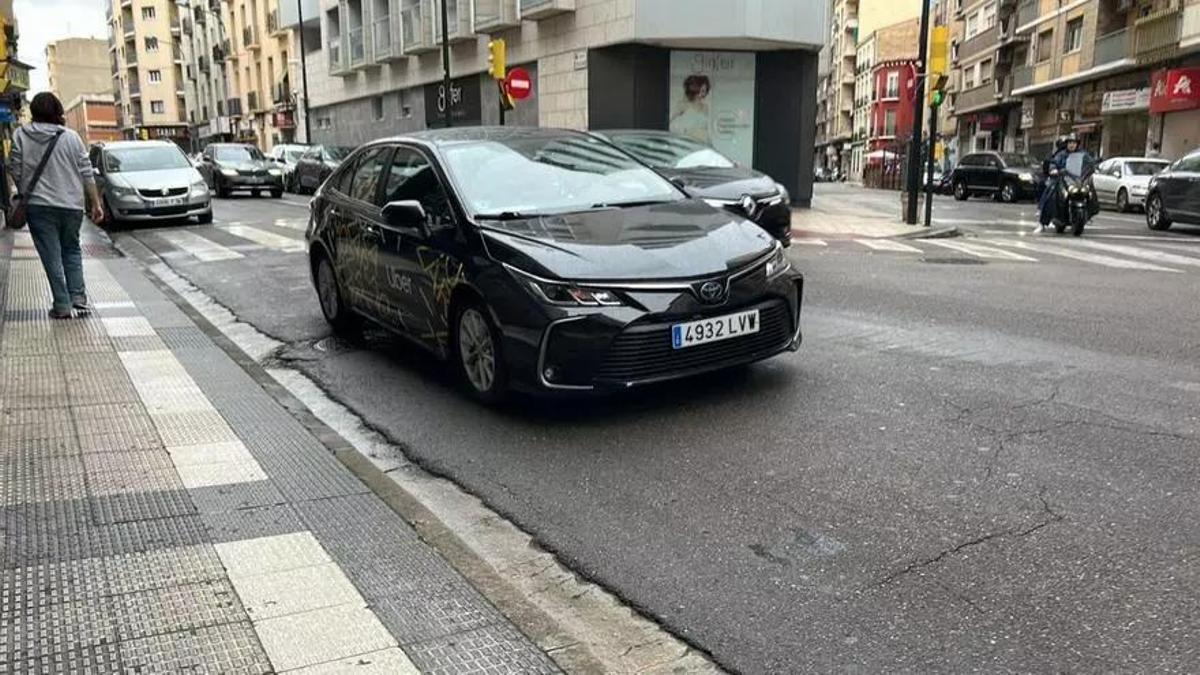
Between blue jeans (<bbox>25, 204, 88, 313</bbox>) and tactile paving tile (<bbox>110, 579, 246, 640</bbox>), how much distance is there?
557 centimetres

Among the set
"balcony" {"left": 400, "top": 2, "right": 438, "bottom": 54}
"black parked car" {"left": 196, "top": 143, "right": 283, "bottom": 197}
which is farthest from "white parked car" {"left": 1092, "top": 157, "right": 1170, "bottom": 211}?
"black parked car" {"left": 196, "top": 143, "right": 283, "bottom": 197}

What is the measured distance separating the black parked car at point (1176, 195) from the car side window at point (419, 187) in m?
15.1

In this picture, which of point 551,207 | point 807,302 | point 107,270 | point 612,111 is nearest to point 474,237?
point 551,207

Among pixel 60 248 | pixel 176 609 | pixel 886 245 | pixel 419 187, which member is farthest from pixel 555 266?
pixel 886 245

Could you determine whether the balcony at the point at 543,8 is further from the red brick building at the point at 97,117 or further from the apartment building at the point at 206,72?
the red brick building at the point at 97,117

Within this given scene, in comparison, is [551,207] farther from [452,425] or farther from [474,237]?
[452,425]

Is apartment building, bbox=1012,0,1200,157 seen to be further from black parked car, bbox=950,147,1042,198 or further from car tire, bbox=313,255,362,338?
car tire, bbox=313,255,362,338

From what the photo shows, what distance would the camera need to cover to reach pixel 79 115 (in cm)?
11681

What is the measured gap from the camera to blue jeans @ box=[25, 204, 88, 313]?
748cm

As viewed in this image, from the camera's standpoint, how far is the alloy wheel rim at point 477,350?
203 inches

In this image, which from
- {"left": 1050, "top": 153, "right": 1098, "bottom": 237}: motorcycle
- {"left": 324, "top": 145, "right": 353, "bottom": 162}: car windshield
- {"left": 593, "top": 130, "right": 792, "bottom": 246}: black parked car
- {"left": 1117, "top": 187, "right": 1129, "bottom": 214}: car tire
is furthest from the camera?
{"left": 324, "top": 145, "right": 353, "bottom": 162}: car windshield

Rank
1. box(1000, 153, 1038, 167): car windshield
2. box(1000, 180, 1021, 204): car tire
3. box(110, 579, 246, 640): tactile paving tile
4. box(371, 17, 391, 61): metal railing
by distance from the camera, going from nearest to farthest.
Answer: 1. box(110, 579, 246, 640): tactile paving tile
2. box(1000, 180, 1021, 204): car tire
3. box(1000, 153, 1038, 167): car windshield
4. box(371, 17, 391, 61): metal railing

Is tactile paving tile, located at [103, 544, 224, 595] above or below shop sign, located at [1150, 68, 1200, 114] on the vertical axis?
below

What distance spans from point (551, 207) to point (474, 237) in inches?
23.8
